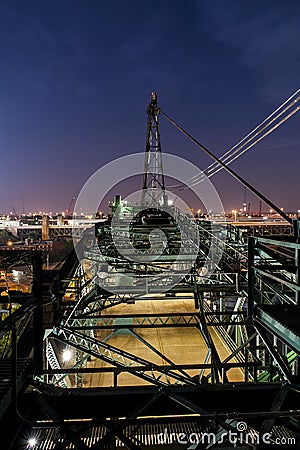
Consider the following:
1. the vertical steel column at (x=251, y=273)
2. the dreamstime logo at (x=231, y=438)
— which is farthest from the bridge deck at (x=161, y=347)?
the dreamstime logo at (x=231, y=438)

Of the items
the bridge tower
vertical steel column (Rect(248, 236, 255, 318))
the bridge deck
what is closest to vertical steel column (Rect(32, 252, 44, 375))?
vertical steel column (Rect(248, 236, 255, 318))

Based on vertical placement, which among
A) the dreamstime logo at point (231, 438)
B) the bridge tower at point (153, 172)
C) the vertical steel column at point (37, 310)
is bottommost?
the dreamstime logo at point (231, 438)

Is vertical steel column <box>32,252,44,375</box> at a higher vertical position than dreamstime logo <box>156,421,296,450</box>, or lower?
higher

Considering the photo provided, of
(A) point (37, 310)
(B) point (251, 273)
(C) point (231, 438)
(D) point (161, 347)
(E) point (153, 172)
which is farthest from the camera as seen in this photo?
(E) point (153, 172)

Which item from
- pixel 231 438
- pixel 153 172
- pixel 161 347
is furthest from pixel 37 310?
pixel 153 172

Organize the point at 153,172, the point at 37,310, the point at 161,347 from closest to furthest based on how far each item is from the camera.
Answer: the point at 37,310, the point at 161,347, the point at 153,172

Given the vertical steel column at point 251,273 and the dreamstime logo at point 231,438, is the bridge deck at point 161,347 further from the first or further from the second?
the dreamstime logo at point 231,438

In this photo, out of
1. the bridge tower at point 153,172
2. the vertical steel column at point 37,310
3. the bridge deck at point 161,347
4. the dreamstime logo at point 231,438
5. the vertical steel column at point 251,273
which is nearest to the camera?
the dreamstime logo at point 231,438

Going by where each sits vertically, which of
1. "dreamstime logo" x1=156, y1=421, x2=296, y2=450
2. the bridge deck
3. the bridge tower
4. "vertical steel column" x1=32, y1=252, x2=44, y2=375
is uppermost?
the bridge tower

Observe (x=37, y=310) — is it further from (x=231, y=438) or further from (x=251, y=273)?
(x=251, y=273)

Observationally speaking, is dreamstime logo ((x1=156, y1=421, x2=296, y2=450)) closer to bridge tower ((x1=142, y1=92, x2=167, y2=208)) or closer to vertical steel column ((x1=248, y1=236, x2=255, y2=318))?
vertical steel column ((x1=248, y1=236, x2=255, y2=318))

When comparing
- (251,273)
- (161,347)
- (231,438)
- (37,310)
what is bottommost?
(161,347)

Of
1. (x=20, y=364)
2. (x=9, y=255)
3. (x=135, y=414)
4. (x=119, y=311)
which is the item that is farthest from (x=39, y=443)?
(x=119, y=311)

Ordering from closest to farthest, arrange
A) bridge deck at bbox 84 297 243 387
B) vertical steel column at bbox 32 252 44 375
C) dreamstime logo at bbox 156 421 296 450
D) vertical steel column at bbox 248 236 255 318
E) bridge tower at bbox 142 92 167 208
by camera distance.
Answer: dreamstime logo at bbox 156 421 296 450 < vertical steel column at bbox 32 252 44 375 < vertical steel column at bbox 248 236 255 318 < bridge deck at bbox 84 297 243 387 < bridge tower at bbox 142 92 167 208
